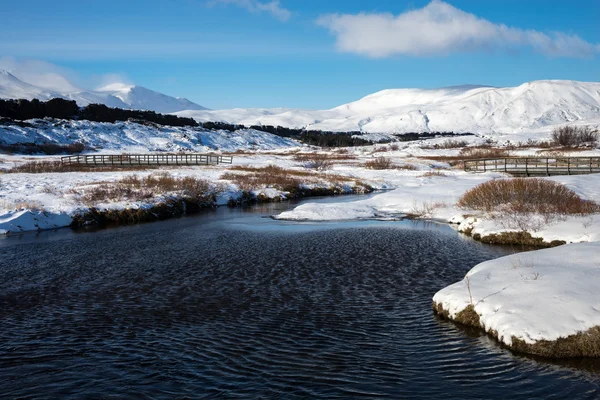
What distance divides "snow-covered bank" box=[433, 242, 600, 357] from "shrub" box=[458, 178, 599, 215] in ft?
35.5

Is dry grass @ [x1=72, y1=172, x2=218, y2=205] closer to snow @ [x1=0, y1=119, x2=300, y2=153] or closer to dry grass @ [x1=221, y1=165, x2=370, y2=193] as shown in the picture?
dry grass @ [x1=221, y1=165, x2=370, y2=193]

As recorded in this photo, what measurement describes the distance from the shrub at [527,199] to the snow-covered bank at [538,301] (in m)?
10.8

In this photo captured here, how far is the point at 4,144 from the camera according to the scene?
324 feet

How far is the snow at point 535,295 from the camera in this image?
10039 mm

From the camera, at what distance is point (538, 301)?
35.3 ft

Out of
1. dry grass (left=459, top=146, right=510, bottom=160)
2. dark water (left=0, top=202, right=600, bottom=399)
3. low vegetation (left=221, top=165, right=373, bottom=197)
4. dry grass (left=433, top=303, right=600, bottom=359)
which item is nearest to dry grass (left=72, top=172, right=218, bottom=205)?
low vegetation (left=221, top=165, right=373, bottom=197)

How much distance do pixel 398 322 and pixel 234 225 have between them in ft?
56.9

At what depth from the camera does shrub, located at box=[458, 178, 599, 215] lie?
2445cm

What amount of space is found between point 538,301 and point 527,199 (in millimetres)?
17077

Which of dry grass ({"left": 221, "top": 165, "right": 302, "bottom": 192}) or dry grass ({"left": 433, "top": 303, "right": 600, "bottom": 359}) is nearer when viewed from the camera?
dry grass ({"left": 433, "top": 303, "right": 600, "bottom": 359})

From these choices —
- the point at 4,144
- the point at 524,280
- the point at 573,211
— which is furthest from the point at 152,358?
the point at 4,144

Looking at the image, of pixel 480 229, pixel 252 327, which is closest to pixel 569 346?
pixel 252 327

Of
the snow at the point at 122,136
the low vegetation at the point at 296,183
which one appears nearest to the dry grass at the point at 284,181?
the low vegetation at the point at 296,183

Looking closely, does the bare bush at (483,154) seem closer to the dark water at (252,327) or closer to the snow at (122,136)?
the snow at (122,136)
